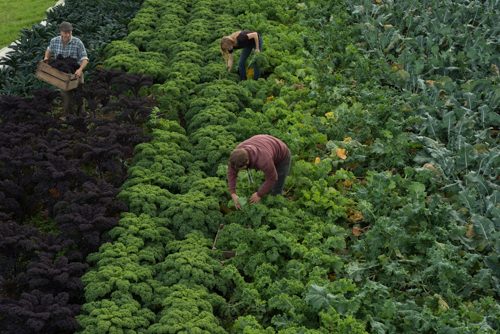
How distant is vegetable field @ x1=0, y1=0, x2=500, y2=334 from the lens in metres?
8.15

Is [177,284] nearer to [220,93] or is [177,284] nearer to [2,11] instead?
[220,93]

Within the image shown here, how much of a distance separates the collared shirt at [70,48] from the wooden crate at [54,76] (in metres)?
0.94

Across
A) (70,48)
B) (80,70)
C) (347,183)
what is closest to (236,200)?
(347,183)

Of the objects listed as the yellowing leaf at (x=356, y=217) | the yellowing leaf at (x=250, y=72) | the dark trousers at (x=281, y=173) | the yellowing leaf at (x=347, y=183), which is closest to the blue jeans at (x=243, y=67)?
the yellowing leaf at (x=250, y=72)

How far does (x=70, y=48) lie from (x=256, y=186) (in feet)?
17.1

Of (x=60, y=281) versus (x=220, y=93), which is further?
(x=220, y=93)

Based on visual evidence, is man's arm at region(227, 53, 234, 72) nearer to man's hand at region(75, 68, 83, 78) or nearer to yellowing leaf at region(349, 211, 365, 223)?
man's hand at region(75, 68, 83, 78)

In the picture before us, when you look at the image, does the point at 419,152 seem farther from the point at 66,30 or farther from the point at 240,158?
the point at 66,30

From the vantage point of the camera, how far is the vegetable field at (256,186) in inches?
321

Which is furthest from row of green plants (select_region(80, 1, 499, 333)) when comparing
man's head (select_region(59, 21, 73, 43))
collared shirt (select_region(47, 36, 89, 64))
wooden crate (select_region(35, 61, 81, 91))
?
wooden crate (select_region(35, 61, 81, 91))

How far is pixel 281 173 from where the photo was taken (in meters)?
10.1

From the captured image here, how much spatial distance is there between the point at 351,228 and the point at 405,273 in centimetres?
155

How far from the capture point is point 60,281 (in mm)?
8070

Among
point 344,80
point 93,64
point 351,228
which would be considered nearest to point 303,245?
point 351,228
